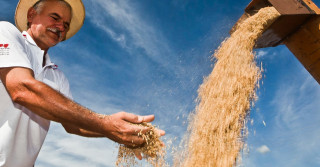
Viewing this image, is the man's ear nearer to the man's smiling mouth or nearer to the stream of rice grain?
the man's smiling mouth

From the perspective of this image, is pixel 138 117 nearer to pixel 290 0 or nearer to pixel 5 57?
pixel 5 57

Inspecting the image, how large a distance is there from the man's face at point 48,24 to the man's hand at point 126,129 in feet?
3.87

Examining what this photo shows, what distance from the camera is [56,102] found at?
157cm

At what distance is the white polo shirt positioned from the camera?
1.71 meters

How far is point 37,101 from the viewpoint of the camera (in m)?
1.57

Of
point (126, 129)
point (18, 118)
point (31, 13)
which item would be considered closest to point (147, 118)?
point (126, 129)

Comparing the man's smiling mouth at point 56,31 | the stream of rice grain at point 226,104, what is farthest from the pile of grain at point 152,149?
the man's smiling mouth at point 56,31

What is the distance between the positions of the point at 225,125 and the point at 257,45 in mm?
1214

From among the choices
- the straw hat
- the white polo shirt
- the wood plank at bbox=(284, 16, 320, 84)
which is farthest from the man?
the wood plank at bbox=(284, 16, 320, 84)

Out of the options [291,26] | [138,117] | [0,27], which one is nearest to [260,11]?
[291,26]

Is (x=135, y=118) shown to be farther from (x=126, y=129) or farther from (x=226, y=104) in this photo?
(x=226, y=104)

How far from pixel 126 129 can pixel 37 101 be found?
1.85 feet

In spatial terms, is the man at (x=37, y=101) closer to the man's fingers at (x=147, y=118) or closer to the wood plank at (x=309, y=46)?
the man's fingers at (x=147, y=118)

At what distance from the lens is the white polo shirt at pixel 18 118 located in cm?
171
